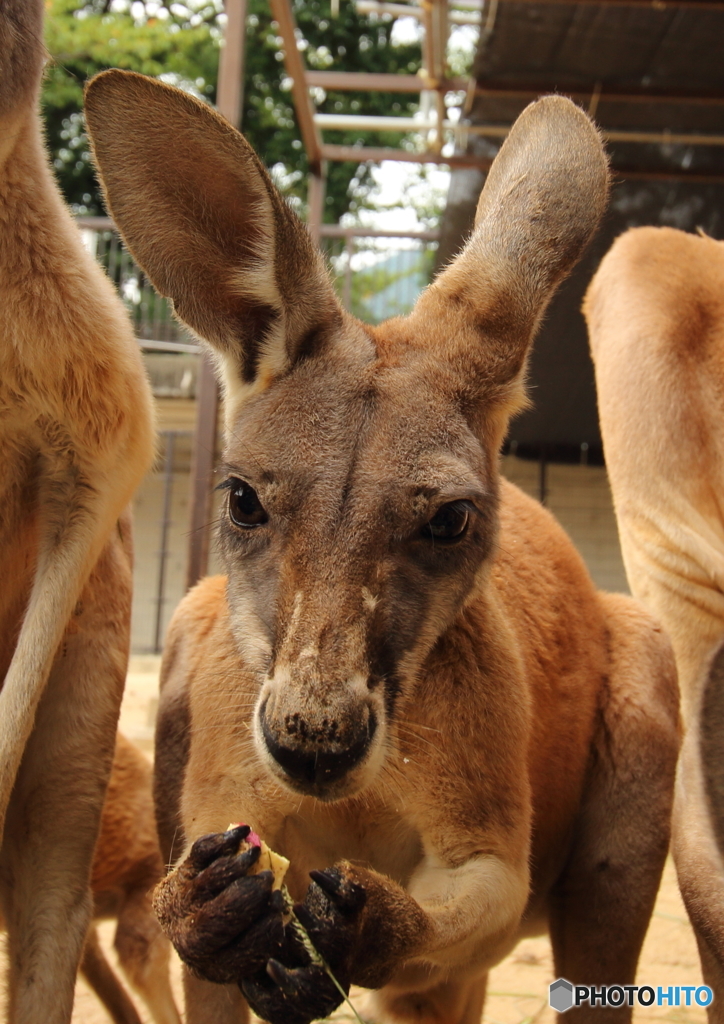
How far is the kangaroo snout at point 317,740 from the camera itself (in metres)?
2.00

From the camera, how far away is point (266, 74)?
2156cm

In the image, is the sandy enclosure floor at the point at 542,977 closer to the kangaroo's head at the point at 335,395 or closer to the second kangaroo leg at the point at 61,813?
the second kangaroo leg at the point at 61,813

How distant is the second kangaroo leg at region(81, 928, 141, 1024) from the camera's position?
3938 mm

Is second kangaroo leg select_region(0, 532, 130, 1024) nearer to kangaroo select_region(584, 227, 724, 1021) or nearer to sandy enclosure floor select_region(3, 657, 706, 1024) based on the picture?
sandy enclosure floor select_region(3, 657, 706, 1024)

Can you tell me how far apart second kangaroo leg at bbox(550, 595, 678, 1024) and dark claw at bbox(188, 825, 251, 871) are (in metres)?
1.53

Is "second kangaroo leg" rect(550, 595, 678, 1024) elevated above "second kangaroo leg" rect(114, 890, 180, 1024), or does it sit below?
above

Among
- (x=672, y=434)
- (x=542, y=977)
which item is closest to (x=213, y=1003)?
(x=542, y=977)

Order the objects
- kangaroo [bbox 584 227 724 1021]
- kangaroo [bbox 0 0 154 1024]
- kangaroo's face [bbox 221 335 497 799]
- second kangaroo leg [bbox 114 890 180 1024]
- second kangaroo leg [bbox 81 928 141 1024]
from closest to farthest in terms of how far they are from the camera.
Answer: kangaroo's face [bbox 221 335 497 799], kangaroo [bbox 0 0 154 1024], kangaroo [bbox 584 227 724 1021], second kangaroo leg [bbox 81 928 141 1024], second kangaroo leg [bbox 114 890 180 1024]

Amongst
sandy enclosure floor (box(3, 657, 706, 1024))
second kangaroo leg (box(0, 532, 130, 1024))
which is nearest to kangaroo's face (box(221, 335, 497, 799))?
second kangaroo leg (box(0, 532, 130, 1024))

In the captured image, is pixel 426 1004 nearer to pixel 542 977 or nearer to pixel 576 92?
pixel 542 977

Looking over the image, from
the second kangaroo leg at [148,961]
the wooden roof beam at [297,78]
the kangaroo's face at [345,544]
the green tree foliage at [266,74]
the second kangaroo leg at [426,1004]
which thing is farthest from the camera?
the green tree foliage at [266,74]

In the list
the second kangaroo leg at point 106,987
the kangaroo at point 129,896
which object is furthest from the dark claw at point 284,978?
the second kangaroo leg at point 106,987

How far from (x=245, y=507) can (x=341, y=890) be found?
0.88 meters

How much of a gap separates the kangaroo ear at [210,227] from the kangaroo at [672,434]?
4.83 ft
